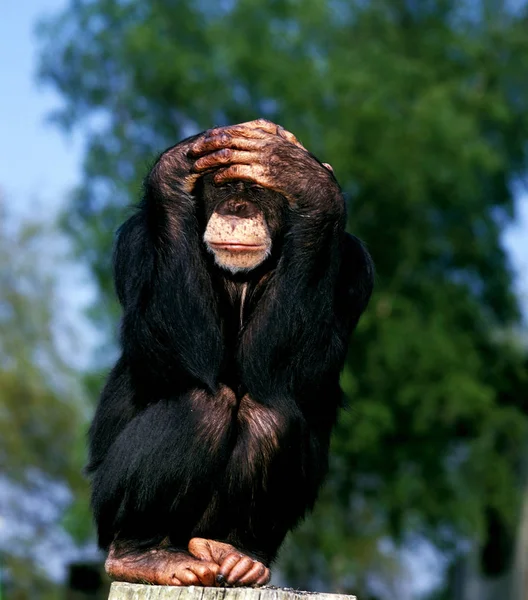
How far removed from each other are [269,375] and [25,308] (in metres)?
32.8

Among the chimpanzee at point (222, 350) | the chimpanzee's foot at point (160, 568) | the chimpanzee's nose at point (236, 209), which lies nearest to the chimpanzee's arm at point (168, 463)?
the chimpanzee at point (222, 350)

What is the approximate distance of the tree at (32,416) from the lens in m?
35.3

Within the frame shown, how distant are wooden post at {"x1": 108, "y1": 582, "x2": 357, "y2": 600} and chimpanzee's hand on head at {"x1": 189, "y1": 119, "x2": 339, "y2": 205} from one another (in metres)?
1.94

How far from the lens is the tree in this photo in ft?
116

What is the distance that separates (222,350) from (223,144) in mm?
1019

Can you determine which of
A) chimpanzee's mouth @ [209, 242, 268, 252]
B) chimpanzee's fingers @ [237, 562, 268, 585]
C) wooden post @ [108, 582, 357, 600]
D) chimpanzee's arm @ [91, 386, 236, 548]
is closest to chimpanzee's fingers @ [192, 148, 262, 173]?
chimpanzee's mouth @ [209, 242, 268, 252]

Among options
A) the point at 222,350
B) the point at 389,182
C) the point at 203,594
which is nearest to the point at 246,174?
the point at 222,350

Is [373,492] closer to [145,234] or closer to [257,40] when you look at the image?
[257,40]

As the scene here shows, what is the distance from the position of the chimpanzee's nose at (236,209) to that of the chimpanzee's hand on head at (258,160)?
11 cm

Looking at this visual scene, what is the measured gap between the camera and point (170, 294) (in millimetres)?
5480

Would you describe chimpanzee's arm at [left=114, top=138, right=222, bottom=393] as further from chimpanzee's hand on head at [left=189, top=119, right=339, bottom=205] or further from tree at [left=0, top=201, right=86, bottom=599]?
tree at [left=0, top=201, right=86, bottom=599]

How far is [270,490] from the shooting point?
17.9 ft

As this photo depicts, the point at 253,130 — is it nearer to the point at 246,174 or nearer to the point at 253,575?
the point at 246,174

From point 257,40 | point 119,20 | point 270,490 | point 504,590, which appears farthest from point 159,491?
point 504,590
